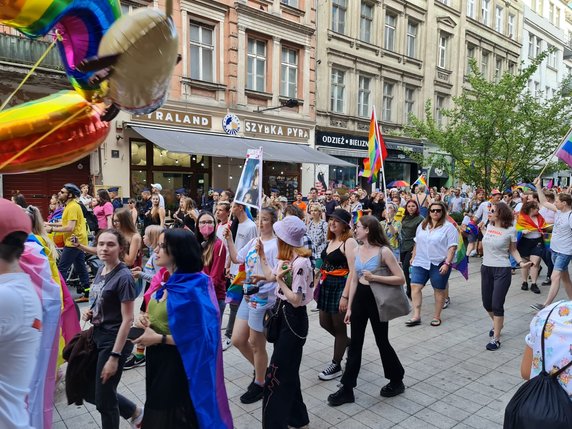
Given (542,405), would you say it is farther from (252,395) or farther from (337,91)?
(337,91)

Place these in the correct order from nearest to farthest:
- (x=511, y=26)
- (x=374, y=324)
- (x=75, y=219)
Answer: (x=374, y=324)
(x=75, y=219)
(x=511, y=26)

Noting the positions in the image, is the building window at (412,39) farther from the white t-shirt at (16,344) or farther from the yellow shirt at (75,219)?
the white t-shirt at (16,344)

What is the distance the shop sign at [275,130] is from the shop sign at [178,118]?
1851mm

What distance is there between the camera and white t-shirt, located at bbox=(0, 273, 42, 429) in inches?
73.7

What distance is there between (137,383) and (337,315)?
6.67 ft

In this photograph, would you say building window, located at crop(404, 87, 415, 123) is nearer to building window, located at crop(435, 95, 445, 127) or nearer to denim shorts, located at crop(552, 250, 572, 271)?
building window, located at crop(435, 95, 445, 127)

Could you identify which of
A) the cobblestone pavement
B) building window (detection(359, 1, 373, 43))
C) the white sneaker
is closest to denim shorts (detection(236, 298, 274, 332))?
the cobblestone pavement

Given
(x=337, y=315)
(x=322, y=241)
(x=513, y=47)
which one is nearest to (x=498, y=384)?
(x=337, y=315)

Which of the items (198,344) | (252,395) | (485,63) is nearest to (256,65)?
(252,395)

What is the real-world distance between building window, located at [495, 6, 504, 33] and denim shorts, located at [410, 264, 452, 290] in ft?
96.7

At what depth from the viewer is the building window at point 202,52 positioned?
15727 mm

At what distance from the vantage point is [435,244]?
609cm

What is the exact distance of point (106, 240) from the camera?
3.27 m

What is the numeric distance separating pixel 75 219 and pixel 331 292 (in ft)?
14.0
